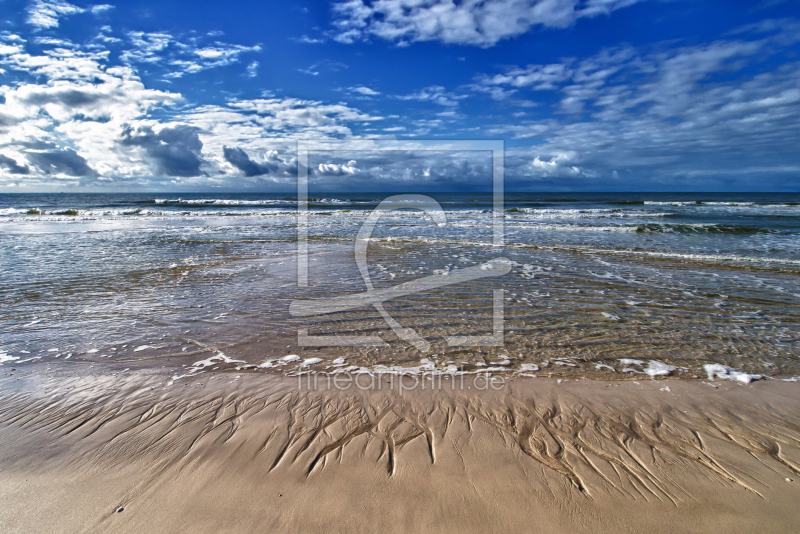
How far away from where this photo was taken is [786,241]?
51.4 feet

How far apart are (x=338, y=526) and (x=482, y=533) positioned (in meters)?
0.84

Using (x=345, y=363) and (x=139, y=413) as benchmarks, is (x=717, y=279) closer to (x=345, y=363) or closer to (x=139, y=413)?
(x=345, y=363)

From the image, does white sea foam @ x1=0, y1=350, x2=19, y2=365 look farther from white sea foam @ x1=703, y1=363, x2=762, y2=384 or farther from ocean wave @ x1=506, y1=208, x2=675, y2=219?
ocean wave @ x1=506, y1=208, x2=675, y2=219

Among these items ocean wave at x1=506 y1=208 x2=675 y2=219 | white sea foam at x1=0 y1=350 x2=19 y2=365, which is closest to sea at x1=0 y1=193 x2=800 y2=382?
white sea foam at x1=0 y1=350 x2=19 y2=365

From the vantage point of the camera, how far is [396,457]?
109 inches

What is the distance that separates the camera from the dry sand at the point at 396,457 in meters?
2.26

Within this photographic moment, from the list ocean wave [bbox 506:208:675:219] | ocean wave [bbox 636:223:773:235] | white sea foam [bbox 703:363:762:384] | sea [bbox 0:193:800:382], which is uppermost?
ocean wave [bbox 506:208:675:219]

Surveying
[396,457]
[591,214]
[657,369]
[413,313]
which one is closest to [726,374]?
[657,369]

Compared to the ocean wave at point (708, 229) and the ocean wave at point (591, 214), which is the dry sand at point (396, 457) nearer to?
the ocean wave at point (708, 229)

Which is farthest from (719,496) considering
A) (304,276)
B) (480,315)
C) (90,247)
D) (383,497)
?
(90,247)

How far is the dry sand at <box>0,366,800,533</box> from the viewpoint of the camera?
2260mm

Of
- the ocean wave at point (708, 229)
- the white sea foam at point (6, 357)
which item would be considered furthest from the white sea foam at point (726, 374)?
the ocean wave at point (708, 229)

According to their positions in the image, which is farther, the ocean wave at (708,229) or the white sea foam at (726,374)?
the ocean wave at (708,229)

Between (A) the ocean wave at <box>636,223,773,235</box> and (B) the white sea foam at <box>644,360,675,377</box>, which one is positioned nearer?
(B) the white sea foam at <box>644,360,675,377</box>
